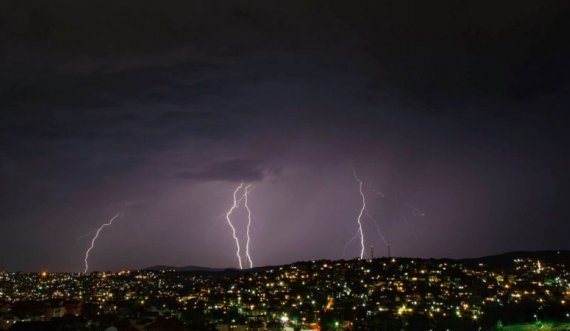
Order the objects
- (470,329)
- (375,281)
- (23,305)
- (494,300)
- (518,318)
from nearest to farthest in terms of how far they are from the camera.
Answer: (23,305) < (470,329) < (518,318) < (494,300) < (375,281)

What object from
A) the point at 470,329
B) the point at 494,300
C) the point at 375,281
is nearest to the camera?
the point at 470,329

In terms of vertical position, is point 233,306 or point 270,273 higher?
point 270,273

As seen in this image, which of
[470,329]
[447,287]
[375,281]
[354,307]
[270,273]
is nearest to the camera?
[470,329]

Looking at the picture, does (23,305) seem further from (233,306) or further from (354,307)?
(354,307)

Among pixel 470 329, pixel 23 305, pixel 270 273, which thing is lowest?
pixel 470 329

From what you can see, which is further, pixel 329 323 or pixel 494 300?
pixel 494 300

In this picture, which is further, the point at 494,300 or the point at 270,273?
the point at 270,273

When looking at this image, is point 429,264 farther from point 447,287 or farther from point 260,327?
point 260,327

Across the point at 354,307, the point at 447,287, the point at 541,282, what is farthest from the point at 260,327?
the point at 541,282

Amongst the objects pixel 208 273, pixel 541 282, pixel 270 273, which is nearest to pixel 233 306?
pixel 270 273
